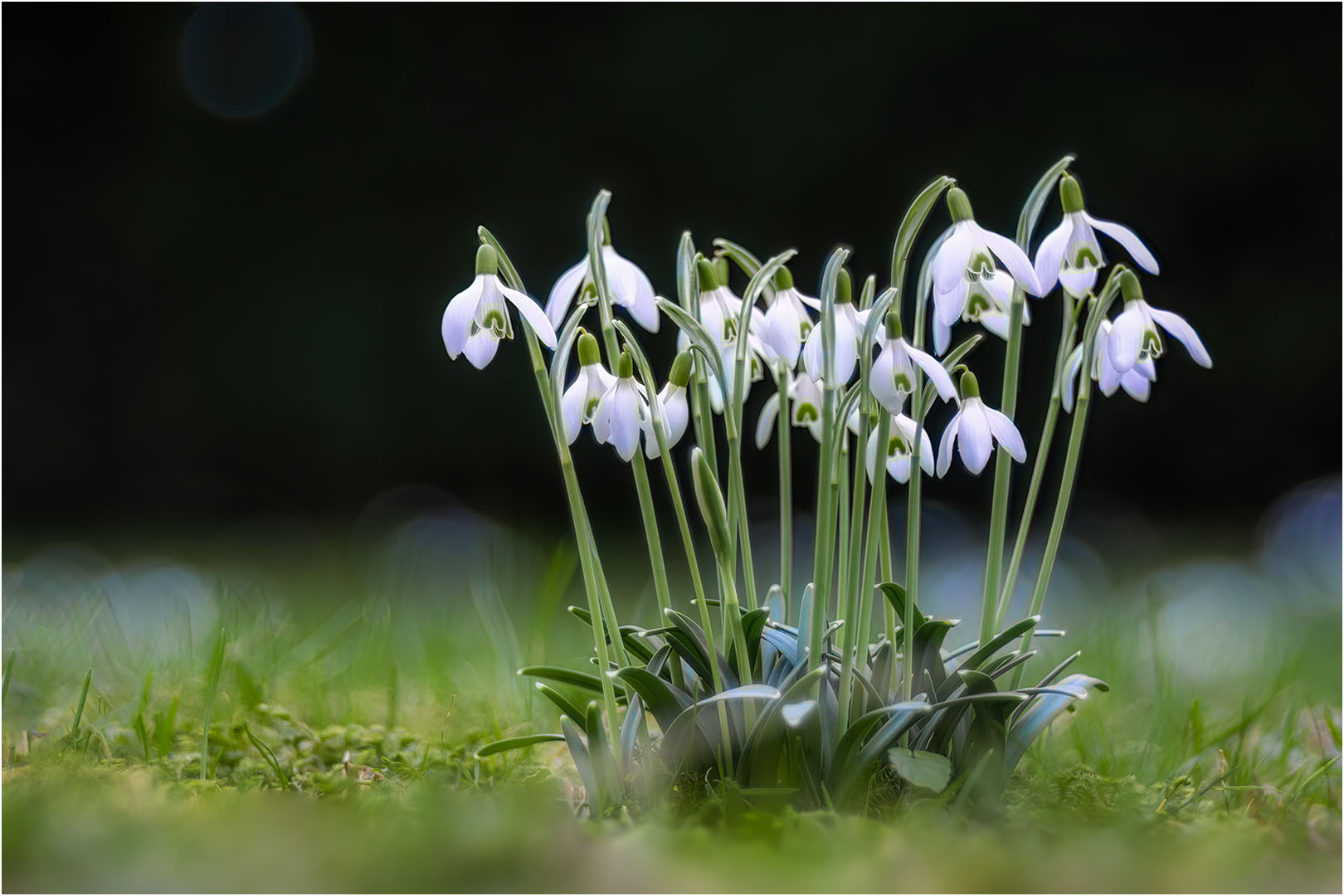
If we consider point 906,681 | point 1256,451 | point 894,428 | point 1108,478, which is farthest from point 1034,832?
point 1256,451

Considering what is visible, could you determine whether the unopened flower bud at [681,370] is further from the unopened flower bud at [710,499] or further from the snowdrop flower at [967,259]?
the snowdrop flower at [967,259]

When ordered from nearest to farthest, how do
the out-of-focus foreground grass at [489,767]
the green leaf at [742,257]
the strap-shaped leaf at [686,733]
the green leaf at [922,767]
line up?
the out-of-focus foreground grass at [489,767] → the green leaf at [922,767] → the strap-shaped leaf at [686,733] → the green leaf at [742,257]

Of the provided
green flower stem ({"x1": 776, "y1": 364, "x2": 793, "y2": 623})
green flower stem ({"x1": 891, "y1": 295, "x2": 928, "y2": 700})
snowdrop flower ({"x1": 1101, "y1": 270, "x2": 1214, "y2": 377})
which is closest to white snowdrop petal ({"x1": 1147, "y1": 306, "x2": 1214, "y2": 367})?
snowdrop flower ({"x1": 1101, "y1": 270, "x2": 1214, "y2": 377})

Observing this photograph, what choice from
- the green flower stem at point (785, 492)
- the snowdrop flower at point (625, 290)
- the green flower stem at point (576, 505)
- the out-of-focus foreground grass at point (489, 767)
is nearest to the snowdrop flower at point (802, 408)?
the green flower stem at point (785, 492)

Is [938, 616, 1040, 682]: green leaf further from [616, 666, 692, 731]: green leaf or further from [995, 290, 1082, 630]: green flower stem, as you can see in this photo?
[616, 666, 692, 731]: green leaf

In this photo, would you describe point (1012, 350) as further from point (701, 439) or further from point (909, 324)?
point (909, 324)
